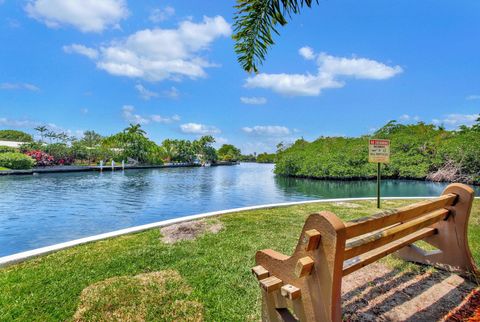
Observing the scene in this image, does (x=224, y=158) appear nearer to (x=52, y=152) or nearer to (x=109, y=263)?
(x=52, y=152)

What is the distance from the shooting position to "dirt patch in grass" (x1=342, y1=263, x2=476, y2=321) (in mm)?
2045

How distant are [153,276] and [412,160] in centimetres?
2509

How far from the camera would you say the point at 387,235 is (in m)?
1.81

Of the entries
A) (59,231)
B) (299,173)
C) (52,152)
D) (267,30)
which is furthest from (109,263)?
(52,152)

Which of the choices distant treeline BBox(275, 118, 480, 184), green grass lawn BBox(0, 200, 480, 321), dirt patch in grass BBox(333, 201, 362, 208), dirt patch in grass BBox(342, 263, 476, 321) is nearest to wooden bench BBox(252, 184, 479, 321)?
dirt patch in grass BBox(342, 263, 476, 321)

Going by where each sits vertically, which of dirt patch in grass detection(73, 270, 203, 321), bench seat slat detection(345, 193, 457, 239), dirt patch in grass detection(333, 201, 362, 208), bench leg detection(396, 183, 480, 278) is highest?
bench seat slat detection(345, 193, 457, 239)

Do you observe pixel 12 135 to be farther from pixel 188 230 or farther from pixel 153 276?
pixel 153 276

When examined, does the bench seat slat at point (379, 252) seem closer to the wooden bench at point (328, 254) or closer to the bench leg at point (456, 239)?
the wooden bench at point (328, 254)

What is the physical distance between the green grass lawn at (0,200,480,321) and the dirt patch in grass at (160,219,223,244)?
164mm

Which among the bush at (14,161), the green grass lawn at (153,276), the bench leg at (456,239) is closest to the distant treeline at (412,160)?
the green grass lawn at (153,276)

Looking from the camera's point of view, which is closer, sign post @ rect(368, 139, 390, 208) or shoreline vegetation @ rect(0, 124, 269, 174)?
sign post @ rect(368, 139, 390, 208)

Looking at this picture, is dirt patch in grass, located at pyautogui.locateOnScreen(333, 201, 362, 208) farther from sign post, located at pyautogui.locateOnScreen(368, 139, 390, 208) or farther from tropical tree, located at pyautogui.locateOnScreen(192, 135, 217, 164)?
tropical tree, located at pyautogui.locateOnScreen(192, 135, 217, 164)

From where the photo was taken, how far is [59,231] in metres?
6.48

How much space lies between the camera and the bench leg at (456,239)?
7.78 feet
